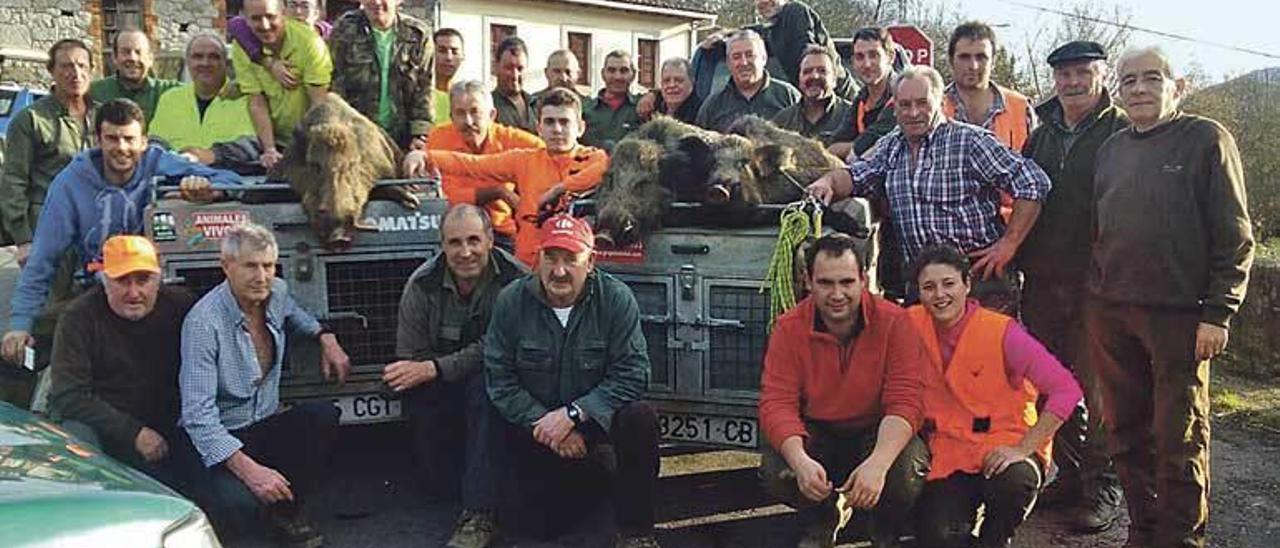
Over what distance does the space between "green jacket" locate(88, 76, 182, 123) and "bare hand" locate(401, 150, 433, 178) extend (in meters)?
1.96

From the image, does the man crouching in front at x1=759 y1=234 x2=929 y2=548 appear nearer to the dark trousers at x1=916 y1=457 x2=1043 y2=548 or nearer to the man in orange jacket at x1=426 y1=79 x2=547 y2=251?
the dark trousers at x1=916 y1=457 x2=1043 y2=548

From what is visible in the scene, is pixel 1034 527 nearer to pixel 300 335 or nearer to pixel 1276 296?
pixel 300 335

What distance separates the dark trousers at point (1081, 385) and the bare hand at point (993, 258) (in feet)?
1.27

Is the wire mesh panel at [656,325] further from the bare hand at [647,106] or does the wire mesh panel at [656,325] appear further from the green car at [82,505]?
the bare hand at [647,106]

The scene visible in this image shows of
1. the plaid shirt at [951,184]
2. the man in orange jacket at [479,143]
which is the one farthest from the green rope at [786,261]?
the man in orange jacket at [479,143]

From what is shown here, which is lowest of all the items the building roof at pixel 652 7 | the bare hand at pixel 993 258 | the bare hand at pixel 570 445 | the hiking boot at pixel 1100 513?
the hiking boot at pixel 1100 513

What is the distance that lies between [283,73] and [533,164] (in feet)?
5.39

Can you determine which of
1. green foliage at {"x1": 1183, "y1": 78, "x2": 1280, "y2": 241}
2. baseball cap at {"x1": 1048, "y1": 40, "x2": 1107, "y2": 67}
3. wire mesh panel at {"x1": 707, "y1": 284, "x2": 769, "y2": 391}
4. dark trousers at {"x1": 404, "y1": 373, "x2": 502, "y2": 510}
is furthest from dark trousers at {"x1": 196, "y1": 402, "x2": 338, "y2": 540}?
green foliage at {"x1": 1183, "y1": 78, "x2": 1280, "y2": 241}

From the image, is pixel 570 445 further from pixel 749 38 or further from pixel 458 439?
pixel 749 38

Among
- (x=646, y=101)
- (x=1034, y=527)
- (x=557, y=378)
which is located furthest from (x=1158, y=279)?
(x=646, y=101)

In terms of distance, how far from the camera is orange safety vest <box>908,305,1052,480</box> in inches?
188

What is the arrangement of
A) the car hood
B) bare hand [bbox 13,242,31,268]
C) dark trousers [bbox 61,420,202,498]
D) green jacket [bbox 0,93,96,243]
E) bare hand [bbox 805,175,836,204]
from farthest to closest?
green jacket [bbox 0,93,96,243]
bare hand [bbox 13,242,31,268]
bare hand [bbox 805,175,836,204]
dark trousers [bbox 61,420,202,498]
the car hood

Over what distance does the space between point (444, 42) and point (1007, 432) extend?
4851 mm

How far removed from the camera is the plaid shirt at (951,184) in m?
5.52
